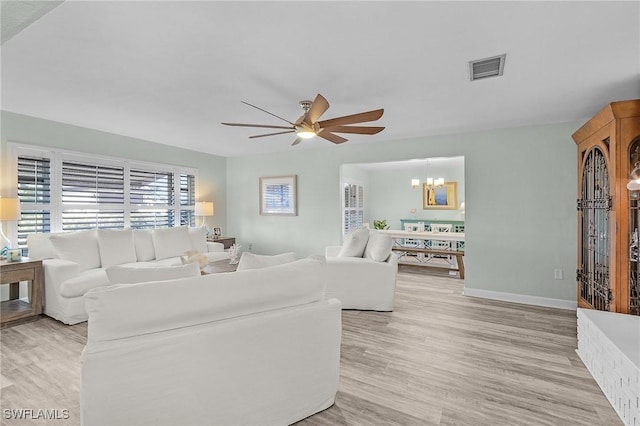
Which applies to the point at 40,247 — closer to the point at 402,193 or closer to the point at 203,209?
the point at 203,209

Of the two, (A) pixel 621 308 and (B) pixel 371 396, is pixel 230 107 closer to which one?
(B) pixel 371 396

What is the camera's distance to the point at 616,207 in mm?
2730

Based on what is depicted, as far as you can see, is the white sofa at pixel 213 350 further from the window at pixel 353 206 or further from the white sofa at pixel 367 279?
the window at pixel 353 206

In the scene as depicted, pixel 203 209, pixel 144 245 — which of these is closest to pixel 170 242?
pixel 144 245

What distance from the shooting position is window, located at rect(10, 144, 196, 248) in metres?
4.00

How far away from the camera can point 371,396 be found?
2.13 meters

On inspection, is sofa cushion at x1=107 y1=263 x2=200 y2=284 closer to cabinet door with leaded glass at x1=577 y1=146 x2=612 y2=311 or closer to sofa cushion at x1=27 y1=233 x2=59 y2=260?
sofa cushion at x1=27 y1=233 x2=59 y2=260

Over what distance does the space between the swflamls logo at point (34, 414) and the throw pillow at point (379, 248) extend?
10.2 ft

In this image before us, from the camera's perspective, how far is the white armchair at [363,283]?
382 cm

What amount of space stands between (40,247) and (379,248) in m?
4.09

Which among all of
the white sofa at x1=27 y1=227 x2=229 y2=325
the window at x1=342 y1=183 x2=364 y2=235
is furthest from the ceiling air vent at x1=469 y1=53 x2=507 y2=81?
the window at x1=342 y1=183 x2=364 y2=235

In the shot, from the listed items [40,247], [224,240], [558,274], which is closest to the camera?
[40,247]

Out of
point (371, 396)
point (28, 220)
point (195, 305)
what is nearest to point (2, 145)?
point (28, 220)

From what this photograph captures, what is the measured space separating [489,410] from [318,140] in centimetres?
422
